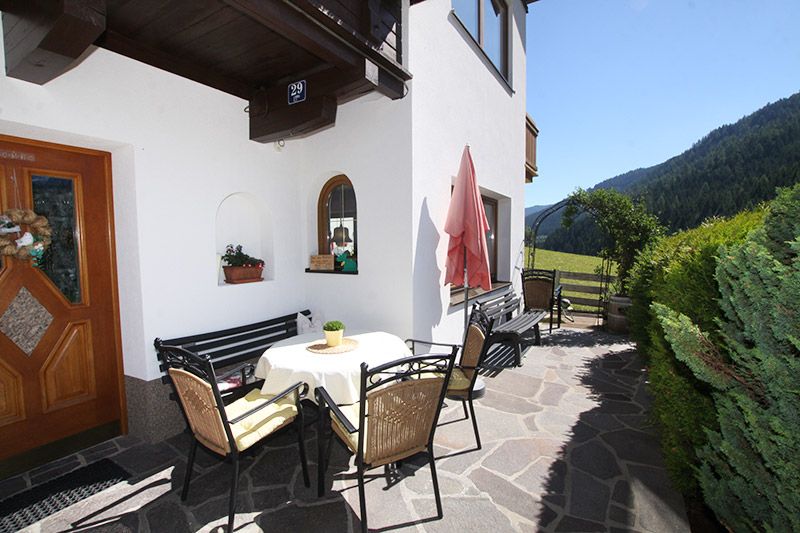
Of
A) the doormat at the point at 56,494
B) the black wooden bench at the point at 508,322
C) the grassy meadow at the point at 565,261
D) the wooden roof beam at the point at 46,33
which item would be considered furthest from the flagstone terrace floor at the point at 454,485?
the grassy meadow at the point at 565,261

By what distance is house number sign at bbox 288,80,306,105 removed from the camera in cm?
329

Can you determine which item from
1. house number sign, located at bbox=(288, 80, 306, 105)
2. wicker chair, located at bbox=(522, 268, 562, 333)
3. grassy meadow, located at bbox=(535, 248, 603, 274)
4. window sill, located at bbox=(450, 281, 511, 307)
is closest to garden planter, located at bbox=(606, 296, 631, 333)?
wicker chair, located at bbox=(522, 268, 562, 333)

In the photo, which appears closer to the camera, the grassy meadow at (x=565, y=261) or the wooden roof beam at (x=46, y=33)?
the wooden roof beam at (x=46, y=33)

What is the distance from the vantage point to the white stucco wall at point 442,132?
4234mm

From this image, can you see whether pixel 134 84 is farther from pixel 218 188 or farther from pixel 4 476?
pixel 4 476

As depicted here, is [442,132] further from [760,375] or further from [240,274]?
[760,375]

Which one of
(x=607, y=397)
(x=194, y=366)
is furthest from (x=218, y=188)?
(x=607, y=397)

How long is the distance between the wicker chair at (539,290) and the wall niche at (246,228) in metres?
5.95

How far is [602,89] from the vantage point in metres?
9.31

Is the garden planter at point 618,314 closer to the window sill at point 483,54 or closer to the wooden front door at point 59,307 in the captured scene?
the window sill at point 483,54

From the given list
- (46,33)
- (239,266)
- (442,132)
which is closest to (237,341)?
(239,266)

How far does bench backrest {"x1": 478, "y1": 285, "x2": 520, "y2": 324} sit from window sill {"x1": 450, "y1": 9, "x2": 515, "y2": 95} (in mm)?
4085

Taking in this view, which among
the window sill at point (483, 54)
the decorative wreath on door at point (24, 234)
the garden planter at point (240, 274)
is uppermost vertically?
the window sill at point (483, 54)

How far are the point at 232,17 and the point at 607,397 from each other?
5.49 m
